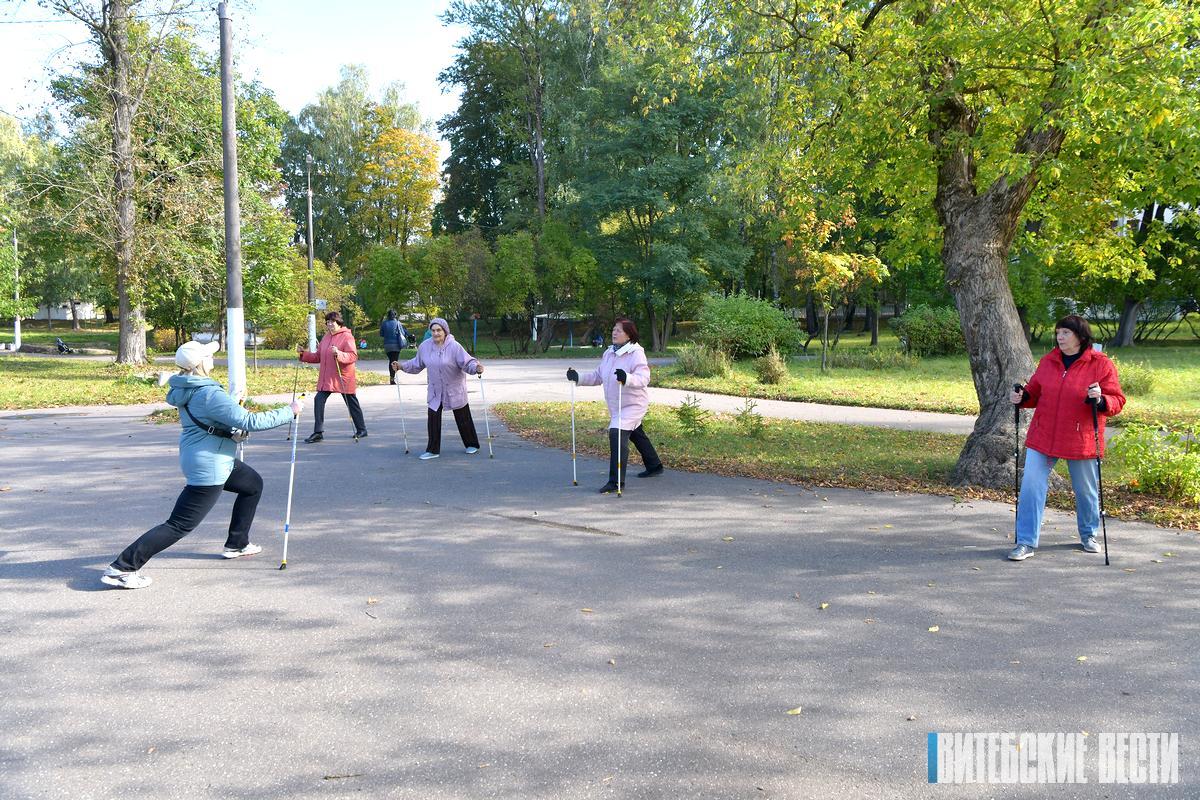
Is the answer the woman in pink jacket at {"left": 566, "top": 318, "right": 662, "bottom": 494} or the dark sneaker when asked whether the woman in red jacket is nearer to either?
the dark sneaker

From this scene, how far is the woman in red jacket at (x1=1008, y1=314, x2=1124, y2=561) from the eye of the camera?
6445 millimetres

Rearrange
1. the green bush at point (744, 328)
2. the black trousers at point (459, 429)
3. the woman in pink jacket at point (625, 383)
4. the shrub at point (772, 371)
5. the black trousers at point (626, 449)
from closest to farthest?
1. the black trousers at point (626, 449)
2. the woman in pink jacket at point (625, 383)
3. the black trousers at point (459, 429)
4. the shrub at point (772, 371)
5. the green bush at point (744, 328)

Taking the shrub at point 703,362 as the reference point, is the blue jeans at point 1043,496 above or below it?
below

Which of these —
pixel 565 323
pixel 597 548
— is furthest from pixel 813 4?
pixel 565 323

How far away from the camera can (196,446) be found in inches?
231

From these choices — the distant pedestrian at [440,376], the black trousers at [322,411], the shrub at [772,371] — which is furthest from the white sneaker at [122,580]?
the shrub at [772,371]

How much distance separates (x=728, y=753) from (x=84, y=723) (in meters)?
2.75

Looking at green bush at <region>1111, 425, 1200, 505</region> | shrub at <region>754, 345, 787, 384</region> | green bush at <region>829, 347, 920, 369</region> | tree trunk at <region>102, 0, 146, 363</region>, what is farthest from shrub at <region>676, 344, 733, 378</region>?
tree trunk at <region>102, 0, 146, 363</region>

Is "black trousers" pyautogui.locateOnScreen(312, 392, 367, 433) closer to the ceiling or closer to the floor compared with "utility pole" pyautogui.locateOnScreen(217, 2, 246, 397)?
closer to the floor

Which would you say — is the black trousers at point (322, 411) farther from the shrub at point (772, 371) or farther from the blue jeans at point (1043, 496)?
the shrub at point (772, 371)

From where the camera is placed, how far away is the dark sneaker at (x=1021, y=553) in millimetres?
6426

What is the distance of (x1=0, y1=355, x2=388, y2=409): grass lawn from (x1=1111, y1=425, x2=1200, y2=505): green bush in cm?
1600

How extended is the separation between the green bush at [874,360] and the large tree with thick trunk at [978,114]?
13738 millimetres

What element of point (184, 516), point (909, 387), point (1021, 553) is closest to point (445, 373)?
point (184, 516)
